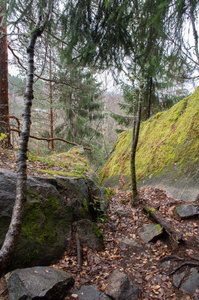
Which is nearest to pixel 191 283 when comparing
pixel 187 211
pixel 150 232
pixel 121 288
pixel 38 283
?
pixel 121 288

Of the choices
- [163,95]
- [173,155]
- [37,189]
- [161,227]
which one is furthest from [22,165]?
[163,95]

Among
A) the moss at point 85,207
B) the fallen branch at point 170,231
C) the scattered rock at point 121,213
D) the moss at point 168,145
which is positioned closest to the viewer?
the fallen branch at point 170,231

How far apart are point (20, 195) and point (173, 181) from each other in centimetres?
482

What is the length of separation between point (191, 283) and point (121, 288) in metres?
1.11

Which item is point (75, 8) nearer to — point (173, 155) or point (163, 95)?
point (173, 155)

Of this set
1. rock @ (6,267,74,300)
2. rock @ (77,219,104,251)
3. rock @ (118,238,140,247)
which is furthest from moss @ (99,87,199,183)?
rock @ (6,267,74,300)

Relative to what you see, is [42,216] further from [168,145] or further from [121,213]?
[168,145]

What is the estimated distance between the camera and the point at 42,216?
3262mm

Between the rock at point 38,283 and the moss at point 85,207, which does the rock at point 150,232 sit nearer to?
the moss at point 85,207

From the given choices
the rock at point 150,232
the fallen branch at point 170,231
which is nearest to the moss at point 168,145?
the fallen branch at point 170,231

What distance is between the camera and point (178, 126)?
23.9 feet

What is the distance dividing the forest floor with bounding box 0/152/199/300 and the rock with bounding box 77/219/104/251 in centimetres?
14

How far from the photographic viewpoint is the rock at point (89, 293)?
8.52 feet

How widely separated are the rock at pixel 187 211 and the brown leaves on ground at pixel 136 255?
15 cm
